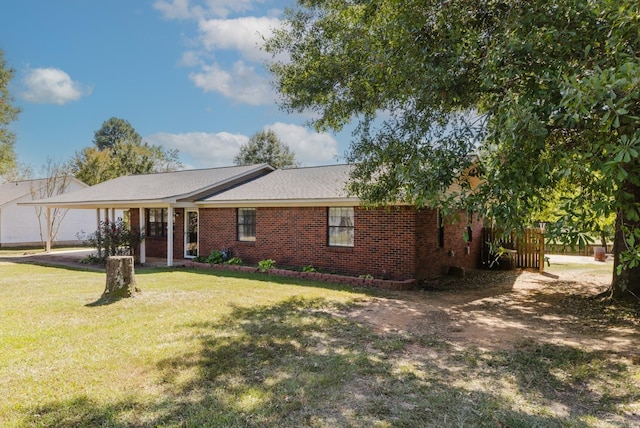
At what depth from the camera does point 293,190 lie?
1428 cm

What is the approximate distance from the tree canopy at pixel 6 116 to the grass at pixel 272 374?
2334 centimetres

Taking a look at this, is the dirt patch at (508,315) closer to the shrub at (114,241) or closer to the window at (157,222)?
the shrub at (114,241)

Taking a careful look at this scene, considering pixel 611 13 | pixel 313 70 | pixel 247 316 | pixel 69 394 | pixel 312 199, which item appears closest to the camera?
pixel 69 394

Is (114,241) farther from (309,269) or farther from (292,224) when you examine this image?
(309,269)

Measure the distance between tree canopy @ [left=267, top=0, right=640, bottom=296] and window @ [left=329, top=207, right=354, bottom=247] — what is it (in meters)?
3.62

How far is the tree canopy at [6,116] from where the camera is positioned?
79.9 ft

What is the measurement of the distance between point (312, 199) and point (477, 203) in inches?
328

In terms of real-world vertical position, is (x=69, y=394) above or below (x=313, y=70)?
below

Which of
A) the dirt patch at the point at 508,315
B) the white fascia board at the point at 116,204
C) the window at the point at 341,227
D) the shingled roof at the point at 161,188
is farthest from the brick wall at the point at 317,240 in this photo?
the white fascia board at the point at 116,204

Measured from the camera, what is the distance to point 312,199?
12.5 metres

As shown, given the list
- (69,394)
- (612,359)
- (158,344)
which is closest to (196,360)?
(158,344)

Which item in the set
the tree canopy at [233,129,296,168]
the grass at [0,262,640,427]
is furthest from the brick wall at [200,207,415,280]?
the tree canopy at [233,129,296,168]

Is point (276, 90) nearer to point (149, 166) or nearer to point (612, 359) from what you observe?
point (612, 359)

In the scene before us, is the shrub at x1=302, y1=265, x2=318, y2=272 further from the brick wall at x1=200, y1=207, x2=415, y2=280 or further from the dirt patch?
the dirt patch
